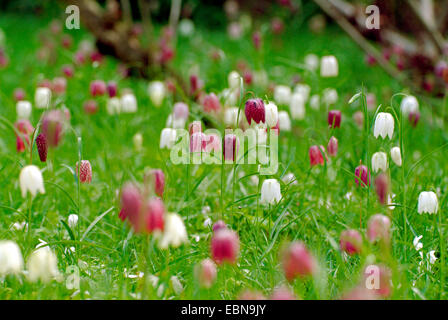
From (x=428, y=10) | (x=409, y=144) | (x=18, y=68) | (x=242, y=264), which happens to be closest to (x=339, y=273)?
(x=242, y=264)

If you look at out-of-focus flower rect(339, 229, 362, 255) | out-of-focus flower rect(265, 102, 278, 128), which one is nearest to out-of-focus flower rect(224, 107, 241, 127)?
out-of-focus flower rect(265, 102, 278, 128)

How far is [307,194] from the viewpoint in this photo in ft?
7.86

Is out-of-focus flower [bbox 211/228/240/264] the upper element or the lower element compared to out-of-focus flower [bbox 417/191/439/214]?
lower

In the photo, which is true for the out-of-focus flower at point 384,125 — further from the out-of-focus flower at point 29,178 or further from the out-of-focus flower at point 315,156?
the out-of-focus flower at point 29,178

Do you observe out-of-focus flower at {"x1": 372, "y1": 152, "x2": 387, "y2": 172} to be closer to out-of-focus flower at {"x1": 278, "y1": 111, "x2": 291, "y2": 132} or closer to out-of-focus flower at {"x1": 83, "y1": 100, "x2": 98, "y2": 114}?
out-of-focus flower at {"x1": 278, "y1": 111, "x2": 291, "y2": 132}

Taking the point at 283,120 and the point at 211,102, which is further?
the point at 283,120

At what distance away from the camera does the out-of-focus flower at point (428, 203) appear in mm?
1913

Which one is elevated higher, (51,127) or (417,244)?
(51,127)

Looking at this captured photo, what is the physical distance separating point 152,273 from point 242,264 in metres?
0.26

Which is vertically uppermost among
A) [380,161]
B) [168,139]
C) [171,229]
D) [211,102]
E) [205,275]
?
[211,102]

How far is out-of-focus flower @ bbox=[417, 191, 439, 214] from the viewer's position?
75.3 inches

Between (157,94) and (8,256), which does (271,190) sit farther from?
(157,94)

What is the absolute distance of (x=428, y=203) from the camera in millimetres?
1924

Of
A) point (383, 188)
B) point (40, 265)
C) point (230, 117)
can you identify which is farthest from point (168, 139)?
point (40, 265)
